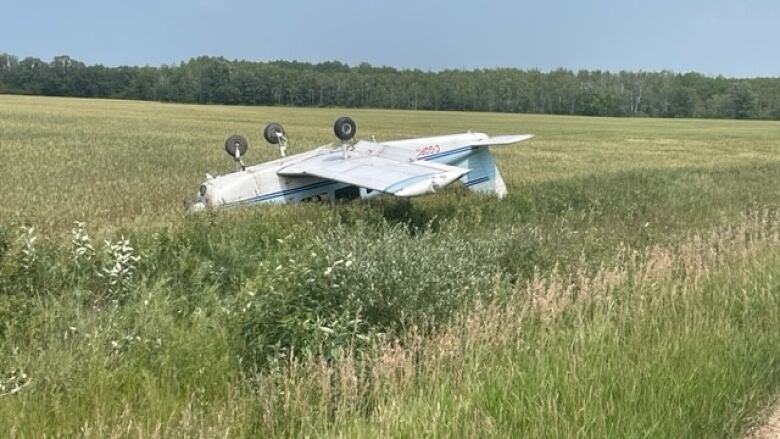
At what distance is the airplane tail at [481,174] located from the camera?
1346 centimetres

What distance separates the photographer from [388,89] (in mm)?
134625

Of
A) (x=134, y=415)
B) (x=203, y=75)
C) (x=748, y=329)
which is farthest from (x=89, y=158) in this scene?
(x=203, y=75)

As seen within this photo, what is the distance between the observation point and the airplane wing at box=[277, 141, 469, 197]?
9079mm

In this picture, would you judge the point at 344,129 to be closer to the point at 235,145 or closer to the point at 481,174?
the point at 235,145

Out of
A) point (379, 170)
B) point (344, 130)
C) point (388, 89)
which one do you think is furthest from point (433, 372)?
point (388, 89)

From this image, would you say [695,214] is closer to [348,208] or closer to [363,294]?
[348,208]

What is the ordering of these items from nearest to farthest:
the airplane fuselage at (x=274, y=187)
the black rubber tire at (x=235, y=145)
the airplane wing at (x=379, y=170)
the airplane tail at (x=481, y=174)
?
the airplane wing at (x=379, y=170) < the airplane fuselage at (x=274, y=187) < the black rubber tire at (x=235, y=145) < the airplane tail at (x=481, y=174)

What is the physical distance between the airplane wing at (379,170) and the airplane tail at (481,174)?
1.50 m

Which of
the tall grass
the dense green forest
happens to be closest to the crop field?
the tall grass

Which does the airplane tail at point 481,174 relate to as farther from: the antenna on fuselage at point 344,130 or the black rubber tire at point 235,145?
the black rubber tire at point 235,145

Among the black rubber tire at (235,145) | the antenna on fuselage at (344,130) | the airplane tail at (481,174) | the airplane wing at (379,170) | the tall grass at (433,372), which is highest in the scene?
the antenna on fuselage at (344,130)

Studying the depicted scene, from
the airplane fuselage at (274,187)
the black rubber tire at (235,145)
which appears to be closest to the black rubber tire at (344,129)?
the airplane fuselage at (274,187)

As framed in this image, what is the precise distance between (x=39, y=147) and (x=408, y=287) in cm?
2168

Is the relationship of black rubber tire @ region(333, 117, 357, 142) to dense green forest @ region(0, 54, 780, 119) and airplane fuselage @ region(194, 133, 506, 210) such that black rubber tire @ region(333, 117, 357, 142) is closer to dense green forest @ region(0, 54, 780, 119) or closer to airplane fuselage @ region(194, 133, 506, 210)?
airplane fuselage @ region(194, 133, 506, 210)
